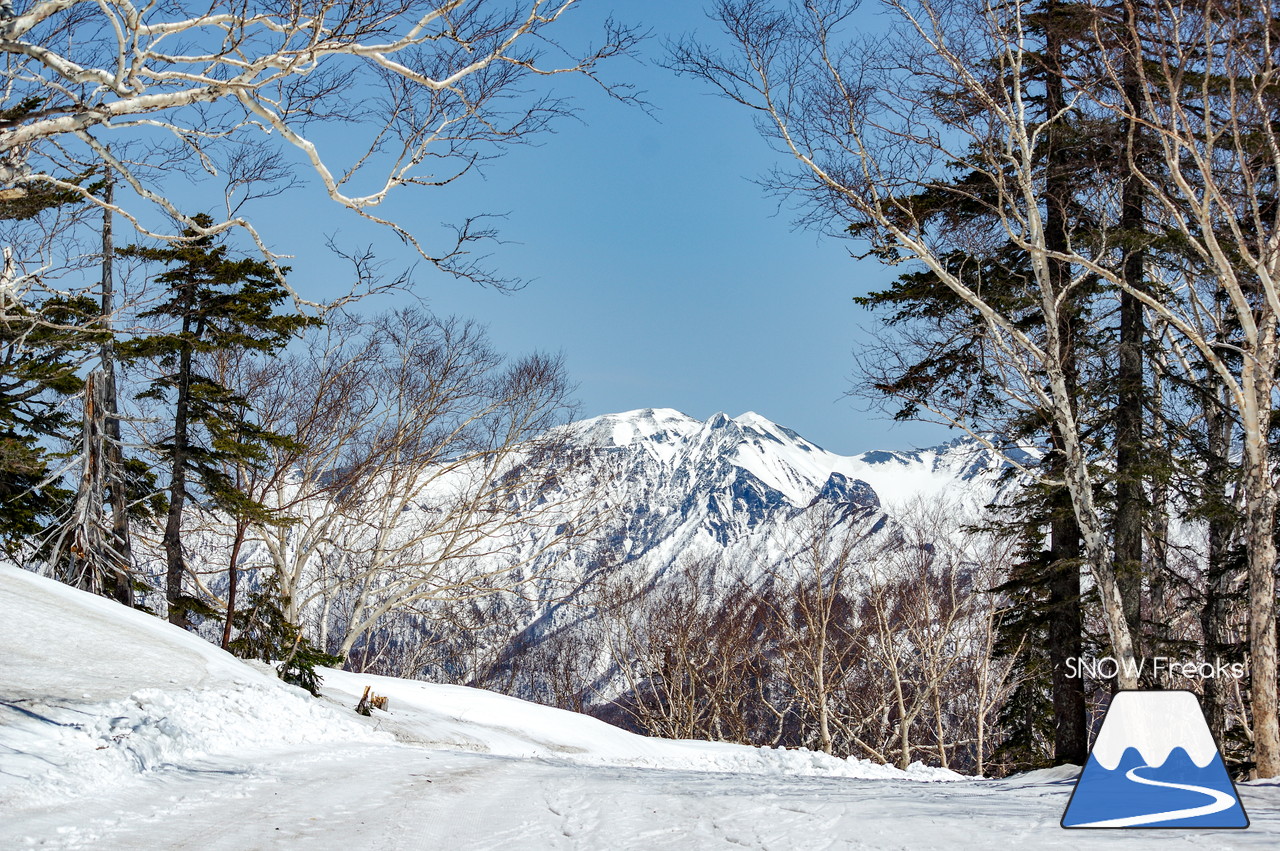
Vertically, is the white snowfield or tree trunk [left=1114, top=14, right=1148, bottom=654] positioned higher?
tree trunk [left=1114, top=14, right=1148, bottom=654]

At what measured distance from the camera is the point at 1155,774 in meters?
Answer: 3.81

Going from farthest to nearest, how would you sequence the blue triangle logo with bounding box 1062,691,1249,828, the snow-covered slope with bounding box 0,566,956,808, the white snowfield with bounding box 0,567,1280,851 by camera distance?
the snow-covered slope with bounding box 0,566,956,808
the white snowfield with bounding box 0,567,1280,851
the blue triangle logo with bounding box 1062,691,1249,828

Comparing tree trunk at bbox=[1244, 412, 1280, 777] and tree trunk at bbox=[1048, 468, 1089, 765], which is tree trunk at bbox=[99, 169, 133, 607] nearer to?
tree trunk at bbox=[1048, 468, 1089, 765]

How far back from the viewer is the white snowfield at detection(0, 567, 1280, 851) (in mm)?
4059

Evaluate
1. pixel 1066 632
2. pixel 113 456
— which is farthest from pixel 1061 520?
pixel 113 456

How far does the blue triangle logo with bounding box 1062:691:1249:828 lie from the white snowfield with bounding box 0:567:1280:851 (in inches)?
5.0

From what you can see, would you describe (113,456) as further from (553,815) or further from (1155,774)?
(1155,774)

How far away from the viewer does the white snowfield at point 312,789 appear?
13.3ft

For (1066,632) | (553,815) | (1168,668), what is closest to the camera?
(553,815)

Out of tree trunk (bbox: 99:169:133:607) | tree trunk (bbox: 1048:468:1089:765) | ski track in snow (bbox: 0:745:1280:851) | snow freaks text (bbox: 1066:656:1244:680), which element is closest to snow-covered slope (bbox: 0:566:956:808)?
ski track in snow (bbox: 0:745:1280:851)

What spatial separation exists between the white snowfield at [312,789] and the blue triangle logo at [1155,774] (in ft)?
0.42

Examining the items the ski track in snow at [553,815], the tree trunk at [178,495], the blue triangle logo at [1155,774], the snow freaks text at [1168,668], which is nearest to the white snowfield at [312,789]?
the ski track in snow at [553,815]

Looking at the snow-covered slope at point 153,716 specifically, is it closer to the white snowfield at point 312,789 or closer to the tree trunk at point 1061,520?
the white snowfield at point 312,789

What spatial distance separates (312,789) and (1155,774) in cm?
488
